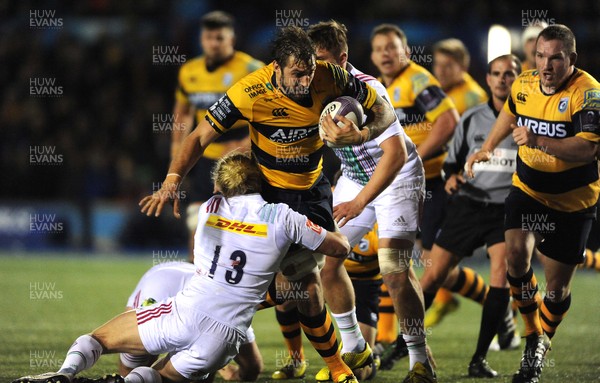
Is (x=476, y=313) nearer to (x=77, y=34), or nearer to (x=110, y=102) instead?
(x=110, y=102)

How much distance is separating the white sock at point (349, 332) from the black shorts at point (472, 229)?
1.62m

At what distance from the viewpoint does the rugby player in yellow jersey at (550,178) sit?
617 cm

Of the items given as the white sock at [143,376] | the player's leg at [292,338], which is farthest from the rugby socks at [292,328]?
the white sock at [143,376]

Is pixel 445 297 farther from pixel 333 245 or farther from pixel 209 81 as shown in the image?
pixel 333 245

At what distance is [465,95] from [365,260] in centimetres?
303

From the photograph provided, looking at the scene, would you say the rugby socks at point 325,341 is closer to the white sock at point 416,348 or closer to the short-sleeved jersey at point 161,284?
the white sock at point 416,348

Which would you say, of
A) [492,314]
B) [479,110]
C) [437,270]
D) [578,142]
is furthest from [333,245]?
[479,110]

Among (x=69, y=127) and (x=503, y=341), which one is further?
(x=69, y=127)

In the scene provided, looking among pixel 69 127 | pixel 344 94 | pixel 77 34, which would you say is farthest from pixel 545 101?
pixel 77 34

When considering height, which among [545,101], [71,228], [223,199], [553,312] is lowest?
[71,228]

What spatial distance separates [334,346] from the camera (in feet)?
19.5

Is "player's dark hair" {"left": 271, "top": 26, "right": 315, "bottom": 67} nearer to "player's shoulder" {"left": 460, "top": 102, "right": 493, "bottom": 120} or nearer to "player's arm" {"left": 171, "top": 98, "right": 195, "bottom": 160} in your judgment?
"player's shoulder" {"left": 460, "top": 102, "right": 493, "bottom": 120}

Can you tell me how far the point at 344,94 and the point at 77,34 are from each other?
588 inches

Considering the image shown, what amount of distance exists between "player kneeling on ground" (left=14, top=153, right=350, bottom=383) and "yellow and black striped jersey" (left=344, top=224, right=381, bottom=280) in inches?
83.1
